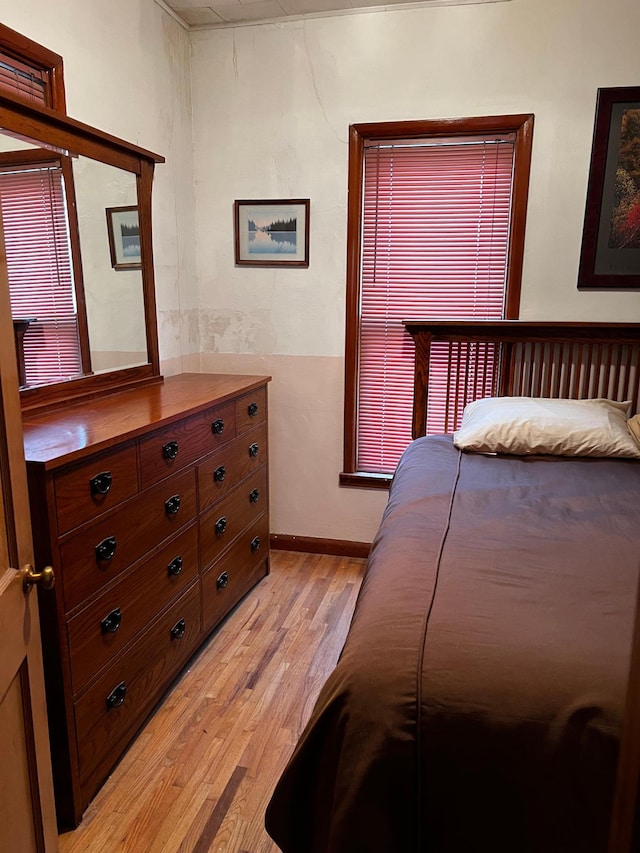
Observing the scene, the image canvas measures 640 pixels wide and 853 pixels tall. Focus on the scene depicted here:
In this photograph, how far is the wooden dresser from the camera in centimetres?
147

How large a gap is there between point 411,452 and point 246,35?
214 cm

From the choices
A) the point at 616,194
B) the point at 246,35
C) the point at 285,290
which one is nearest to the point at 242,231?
the point at 285,290

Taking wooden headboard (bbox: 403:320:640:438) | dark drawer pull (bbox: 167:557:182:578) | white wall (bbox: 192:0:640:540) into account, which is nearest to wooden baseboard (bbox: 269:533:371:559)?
white wall (bbox: 192:0:640:540)

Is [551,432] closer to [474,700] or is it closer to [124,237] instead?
[474,700]

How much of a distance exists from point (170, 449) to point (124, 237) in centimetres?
99

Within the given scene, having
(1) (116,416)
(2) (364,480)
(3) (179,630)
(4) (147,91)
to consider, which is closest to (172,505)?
(1) (116,416)

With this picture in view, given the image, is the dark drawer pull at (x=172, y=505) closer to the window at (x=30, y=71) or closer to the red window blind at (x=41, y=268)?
the red window blind at (x=41, y=268)

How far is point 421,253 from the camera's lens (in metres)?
2.92

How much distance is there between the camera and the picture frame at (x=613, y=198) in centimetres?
254

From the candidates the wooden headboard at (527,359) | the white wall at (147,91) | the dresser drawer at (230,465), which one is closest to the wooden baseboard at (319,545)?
the dresser drawer at (230,465)

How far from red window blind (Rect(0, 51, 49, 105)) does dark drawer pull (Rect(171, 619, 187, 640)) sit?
1.78m

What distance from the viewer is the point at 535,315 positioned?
2.78 m

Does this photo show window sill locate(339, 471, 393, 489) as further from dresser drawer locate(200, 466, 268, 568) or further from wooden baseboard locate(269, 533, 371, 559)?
dresser drawer locate(200, 466, 268, 568)

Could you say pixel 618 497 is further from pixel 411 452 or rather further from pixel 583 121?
pixel 583 121
